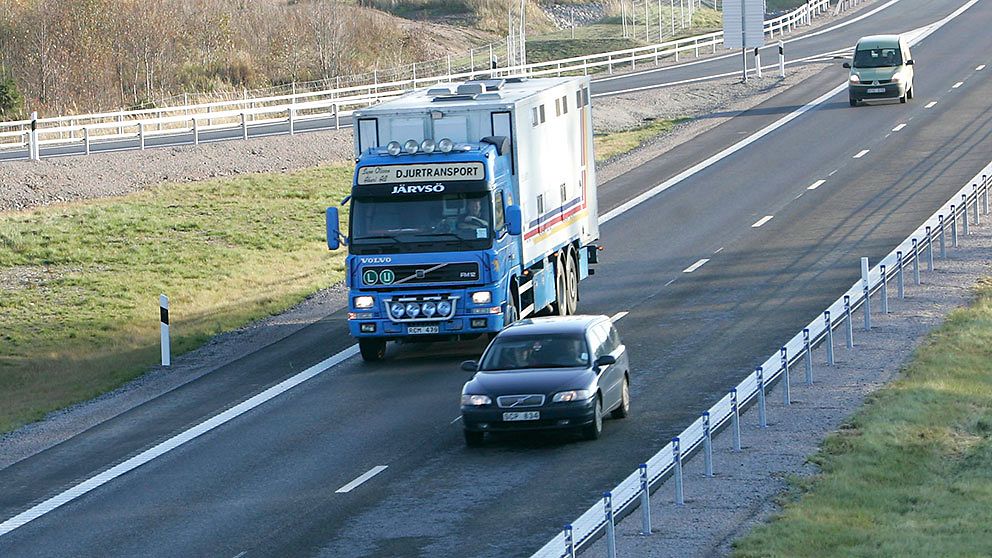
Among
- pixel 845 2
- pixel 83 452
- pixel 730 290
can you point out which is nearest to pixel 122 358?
pixel 83 452

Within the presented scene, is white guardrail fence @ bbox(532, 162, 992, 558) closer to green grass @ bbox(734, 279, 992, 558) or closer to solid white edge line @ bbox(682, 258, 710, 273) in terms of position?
green grass @ bbox(734, 279, 992, 558)

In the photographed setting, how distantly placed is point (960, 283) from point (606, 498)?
16.8m

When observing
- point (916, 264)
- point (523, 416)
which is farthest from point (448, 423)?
point (916, 264)

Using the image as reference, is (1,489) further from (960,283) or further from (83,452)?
(960,283)

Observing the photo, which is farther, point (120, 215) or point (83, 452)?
point (120, 215)

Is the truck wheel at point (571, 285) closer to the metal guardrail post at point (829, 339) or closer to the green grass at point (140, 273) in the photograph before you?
the metal guardrail post at point (829, 339)

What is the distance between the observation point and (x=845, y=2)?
101 m

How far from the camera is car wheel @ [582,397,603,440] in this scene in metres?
19.4

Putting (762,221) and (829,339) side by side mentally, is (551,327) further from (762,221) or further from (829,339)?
(762,221)

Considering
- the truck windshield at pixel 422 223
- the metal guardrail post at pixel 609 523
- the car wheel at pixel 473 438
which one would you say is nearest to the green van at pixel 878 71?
the truck windshield at pixel 422 223

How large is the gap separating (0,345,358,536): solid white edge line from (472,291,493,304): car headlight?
292 centimetres

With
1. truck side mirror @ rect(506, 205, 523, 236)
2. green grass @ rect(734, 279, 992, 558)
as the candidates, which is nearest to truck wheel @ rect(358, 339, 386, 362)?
truck side mirror @ rect(506, 205, 523, 236)

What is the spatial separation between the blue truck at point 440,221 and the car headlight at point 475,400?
4678mm

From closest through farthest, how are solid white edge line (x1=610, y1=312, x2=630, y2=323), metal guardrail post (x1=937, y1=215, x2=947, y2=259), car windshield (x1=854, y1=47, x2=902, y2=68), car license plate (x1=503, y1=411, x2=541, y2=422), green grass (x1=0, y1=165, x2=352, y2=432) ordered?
car license plate (x1=503, y1=411, x2=541, y2=422), solid white edge line (x1=610, y1=312, x2=630, y2=323), green grass (x1=0, y1=165, x2=352, y2=432), metal guardrail post (x1=937, y1=215, x2=947, y2=259), car windshield (x1=854, y1=47, x2=902, y2=68)
